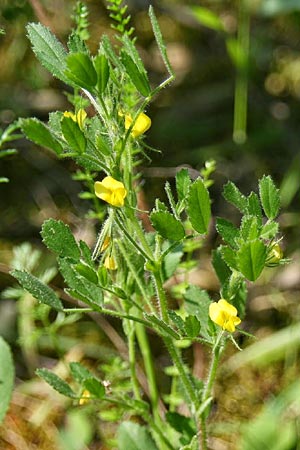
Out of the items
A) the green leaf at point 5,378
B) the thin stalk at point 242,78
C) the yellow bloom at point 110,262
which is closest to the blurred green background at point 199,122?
the thin stalk at point 242,78

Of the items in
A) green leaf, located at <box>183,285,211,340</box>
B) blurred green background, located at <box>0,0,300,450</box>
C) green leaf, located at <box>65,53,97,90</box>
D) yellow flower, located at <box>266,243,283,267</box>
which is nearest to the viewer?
green leaf, located at <box>65,53,97,90</box>

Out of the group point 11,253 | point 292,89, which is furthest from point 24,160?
point 292,89

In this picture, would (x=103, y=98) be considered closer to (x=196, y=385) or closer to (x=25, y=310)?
(x=196, y=385)

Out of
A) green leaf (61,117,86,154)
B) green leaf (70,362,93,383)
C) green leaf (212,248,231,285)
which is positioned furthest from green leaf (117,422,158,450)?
green leaf (61,117,86,154)

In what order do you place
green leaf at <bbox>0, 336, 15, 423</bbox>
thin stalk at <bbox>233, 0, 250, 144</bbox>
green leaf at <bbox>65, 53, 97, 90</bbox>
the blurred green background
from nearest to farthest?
1. green leaf at <bbox>65, 53, 97, 90</bbox>
2. green leaf at <bbox>0, 336, 15, 423</bbox>
3. the blurred green background
4. thin stalk at <bbox>233, 0, 250, 144</bbox>

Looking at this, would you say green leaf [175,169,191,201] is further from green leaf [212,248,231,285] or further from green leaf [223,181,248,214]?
green leaf [212,248,231,285]

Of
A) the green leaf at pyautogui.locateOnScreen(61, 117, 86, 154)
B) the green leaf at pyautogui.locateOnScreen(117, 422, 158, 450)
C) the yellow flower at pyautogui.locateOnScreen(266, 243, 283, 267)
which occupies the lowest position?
the green leaf at pyautogui.locateOnScreen(117, 422, 158, 450)

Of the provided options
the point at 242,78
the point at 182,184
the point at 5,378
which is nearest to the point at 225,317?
the point at 182,184

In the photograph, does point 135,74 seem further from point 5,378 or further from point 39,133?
point 5,378
